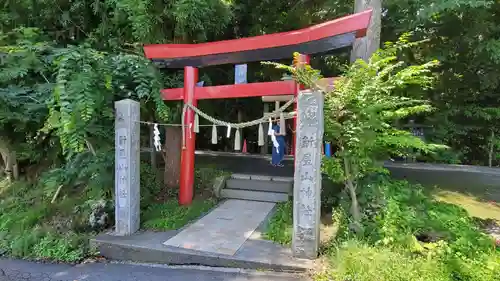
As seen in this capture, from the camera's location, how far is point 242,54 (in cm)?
624

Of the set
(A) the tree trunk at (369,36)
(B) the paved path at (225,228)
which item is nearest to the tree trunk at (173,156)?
(B) the paved path at (225,228)

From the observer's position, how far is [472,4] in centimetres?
661

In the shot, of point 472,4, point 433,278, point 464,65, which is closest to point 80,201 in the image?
point 433,278

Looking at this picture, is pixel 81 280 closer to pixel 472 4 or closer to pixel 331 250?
pixel 331 250

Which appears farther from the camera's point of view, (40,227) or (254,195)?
(254,195)

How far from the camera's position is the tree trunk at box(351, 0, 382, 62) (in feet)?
22.2

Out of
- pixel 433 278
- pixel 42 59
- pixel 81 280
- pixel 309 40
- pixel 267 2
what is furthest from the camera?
pixel 267 2

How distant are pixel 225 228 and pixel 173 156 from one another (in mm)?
2915

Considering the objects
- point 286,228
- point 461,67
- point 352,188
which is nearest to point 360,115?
point 352,188

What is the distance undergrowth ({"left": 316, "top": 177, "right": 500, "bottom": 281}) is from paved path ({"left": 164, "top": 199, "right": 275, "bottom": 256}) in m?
1.62

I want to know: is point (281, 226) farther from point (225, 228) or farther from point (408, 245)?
point (408, 245)

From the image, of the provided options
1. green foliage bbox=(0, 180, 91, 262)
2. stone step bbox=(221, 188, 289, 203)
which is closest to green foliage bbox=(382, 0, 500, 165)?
stone step bbox=(221, 188, 289, 203)

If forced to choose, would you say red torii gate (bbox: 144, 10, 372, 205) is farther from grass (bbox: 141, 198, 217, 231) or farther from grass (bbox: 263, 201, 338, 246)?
grass (bbox: 263, 201, 338, 246)

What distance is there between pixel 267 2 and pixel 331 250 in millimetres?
8841
